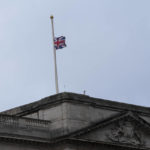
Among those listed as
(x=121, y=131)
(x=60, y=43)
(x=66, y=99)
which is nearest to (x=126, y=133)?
(x=121, y=131)

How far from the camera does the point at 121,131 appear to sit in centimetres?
4447

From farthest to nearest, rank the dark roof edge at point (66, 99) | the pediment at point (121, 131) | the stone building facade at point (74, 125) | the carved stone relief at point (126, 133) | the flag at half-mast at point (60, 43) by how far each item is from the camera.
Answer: the flag at half-mast at point (60, 43)
the carved stone relief at point (126, 133)
the dark roof edge at point (66, 99)
the pediment at point (121, 131)
the stone building facade at point (74, 125)

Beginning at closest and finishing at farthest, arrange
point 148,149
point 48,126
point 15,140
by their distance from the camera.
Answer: point 15,140 → point 48,126 → point 148,149

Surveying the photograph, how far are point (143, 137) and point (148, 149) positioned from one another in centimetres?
96

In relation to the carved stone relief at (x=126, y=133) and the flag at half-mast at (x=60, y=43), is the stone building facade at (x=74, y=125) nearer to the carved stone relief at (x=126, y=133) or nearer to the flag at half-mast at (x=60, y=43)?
the carved stone relief at (x=126, y=133)

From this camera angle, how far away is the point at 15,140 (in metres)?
40.1

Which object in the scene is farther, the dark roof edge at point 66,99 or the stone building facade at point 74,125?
the dark roof edge at point 66,99

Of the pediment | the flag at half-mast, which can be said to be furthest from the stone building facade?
the flag at half-mast

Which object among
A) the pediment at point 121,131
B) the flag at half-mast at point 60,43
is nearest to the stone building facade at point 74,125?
the pediment at point 121,131

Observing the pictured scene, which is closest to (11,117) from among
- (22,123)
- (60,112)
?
(22,123)

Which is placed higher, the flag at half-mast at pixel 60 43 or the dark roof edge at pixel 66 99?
the flag at half-mast at pixel 60 43

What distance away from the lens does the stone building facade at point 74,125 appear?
4084cm

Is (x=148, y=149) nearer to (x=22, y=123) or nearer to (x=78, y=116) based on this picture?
(x=78, y=116)

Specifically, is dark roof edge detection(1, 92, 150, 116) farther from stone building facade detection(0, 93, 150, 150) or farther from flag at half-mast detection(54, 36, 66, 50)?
flag at half-mast detection(54, 36, 66, 50)
